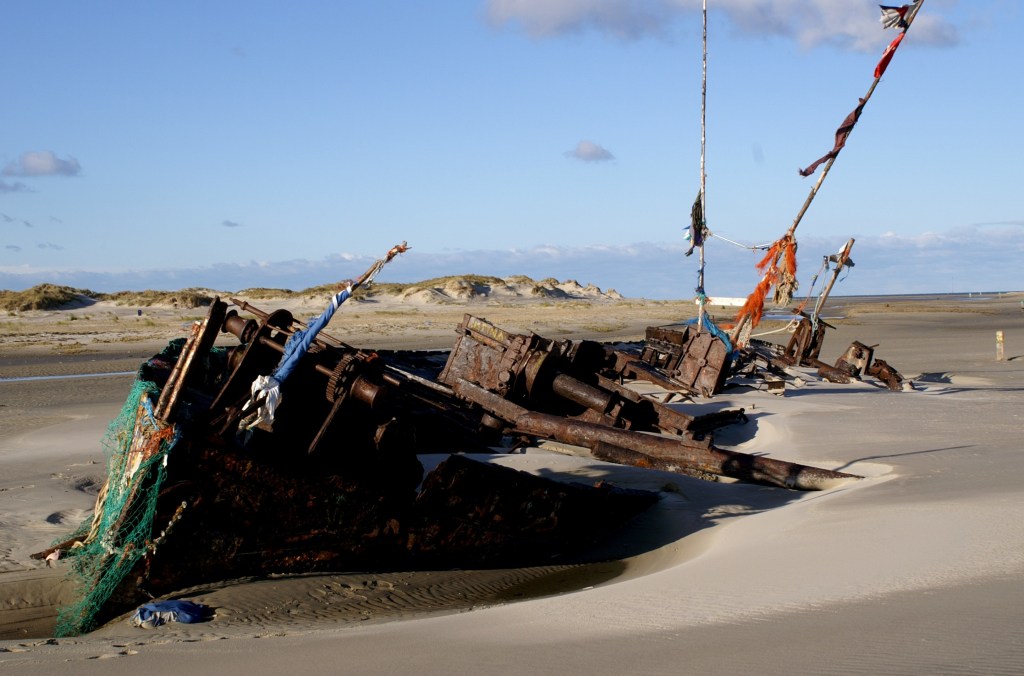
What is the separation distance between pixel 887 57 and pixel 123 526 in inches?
414

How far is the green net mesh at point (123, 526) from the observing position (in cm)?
625

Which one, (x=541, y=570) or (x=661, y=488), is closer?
(x=541, y=570)

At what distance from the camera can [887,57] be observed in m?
11.9

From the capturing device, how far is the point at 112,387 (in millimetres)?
20047

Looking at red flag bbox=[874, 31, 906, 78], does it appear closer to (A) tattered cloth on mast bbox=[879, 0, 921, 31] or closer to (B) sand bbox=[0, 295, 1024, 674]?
(A) tattered cloth on mast bbox=[879, 0, 921, 31]

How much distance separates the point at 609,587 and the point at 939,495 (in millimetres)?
3210

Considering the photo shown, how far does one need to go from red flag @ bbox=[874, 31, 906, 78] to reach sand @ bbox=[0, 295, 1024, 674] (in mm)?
4601

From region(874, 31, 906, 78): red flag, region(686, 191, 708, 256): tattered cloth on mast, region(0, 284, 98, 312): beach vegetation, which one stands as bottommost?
region(0, 284, 98, 312): beach vegetation

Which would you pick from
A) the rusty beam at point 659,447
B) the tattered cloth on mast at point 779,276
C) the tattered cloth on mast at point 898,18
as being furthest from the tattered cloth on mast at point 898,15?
the rusty beam at point 659,447

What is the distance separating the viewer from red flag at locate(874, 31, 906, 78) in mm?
11777

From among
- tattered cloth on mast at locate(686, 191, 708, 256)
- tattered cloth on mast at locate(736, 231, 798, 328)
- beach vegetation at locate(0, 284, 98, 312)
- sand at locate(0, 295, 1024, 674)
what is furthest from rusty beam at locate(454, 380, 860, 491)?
beach vegetation at locate(0, 284, 98, 312)

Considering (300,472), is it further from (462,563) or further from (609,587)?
(609,587)

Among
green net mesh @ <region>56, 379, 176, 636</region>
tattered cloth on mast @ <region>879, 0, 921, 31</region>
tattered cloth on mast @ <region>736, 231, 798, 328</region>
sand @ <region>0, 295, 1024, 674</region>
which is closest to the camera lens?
sand @ <region>0, 295, 1024, 674</region>

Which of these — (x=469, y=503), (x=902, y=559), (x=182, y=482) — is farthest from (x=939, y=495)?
(x=182, y=482)
